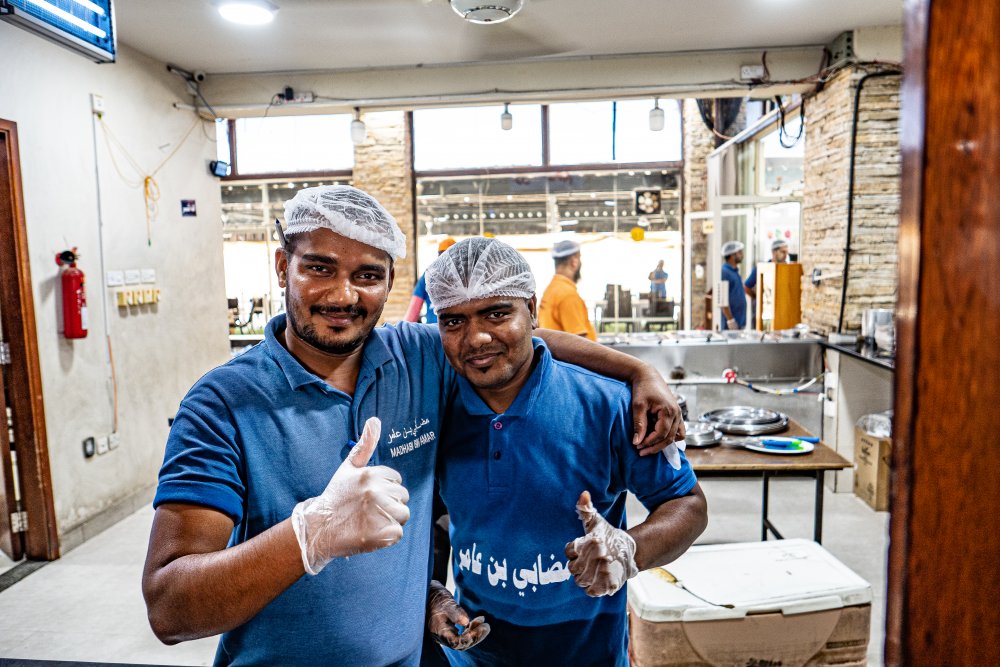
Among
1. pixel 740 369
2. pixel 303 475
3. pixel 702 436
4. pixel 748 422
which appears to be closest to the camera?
pixel 303 475

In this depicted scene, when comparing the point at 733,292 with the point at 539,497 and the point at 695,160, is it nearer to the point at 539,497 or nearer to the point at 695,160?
the point at 695,160

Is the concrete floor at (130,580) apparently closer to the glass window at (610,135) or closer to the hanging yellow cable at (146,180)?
the hanging yellow cable at (146,180)

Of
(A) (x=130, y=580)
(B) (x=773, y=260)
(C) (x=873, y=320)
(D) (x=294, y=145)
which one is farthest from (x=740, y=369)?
(D) (x=294, y=145)

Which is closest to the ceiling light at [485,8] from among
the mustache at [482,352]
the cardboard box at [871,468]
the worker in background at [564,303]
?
the worker in background at [564,303]

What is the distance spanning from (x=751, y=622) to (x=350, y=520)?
1641mm

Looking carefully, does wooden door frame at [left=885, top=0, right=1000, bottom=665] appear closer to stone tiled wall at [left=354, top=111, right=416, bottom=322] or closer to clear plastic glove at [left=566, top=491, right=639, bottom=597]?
clear plastic glove at [left=566, top=491, right=639, bottom=597]

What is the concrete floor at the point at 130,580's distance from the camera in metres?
2.88

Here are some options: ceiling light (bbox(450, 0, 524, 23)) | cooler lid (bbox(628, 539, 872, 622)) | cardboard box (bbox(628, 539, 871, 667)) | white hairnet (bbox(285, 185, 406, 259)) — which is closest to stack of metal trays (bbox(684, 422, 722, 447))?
cooler lid (bbox(628, 539, 872, 622))

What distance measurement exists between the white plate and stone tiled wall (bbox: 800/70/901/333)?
→ 87.5 inches

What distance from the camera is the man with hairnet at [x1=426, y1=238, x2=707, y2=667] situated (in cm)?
141

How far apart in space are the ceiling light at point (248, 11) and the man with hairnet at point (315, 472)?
3074 millimetres

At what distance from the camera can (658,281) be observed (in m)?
8.70

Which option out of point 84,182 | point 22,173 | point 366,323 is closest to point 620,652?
point 366,323

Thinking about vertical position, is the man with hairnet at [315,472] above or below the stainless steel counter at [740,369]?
above
